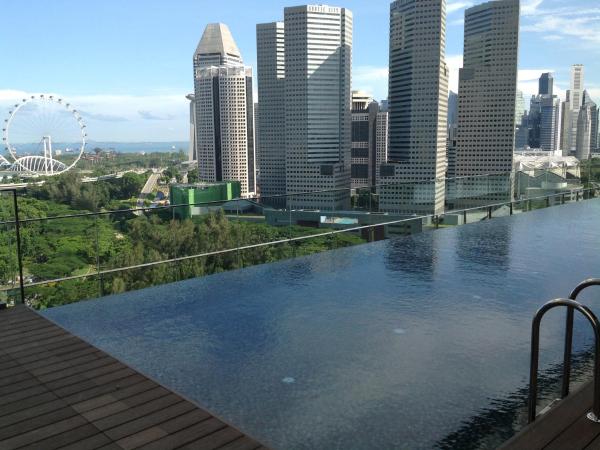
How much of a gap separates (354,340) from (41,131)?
306ft

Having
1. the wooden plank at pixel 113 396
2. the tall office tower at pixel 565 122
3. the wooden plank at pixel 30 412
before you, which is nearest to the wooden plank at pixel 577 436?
the wooden plank at pixel 113 396

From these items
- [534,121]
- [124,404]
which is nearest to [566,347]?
[124,404]

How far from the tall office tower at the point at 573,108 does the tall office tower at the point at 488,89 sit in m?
47.0

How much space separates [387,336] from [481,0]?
132 m

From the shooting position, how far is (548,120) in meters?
172

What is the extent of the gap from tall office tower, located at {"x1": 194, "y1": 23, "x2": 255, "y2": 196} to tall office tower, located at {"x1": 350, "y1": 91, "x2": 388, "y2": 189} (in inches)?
1030

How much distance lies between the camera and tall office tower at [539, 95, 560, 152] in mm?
164000

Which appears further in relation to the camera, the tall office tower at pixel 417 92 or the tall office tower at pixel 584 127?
the tall office tower at pixel 584 127

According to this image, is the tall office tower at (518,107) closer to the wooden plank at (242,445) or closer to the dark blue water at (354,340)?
the dark blue water at (354,340)

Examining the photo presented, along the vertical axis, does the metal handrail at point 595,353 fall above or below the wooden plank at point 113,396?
above

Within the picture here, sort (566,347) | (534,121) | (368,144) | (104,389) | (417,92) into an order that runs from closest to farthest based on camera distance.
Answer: (566,347) < (104,389) < (417,92) < (368,144) < (534,121)

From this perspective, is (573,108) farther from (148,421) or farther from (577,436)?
(148,421)

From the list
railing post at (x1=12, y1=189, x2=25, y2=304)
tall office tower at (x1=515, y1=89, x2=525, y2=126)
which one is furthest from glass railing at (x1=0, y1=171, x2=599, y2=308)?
tall office tower at (x1=515, y1=89, x2=525, y2=126)

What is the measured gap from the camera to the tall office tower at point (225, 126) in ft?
397
